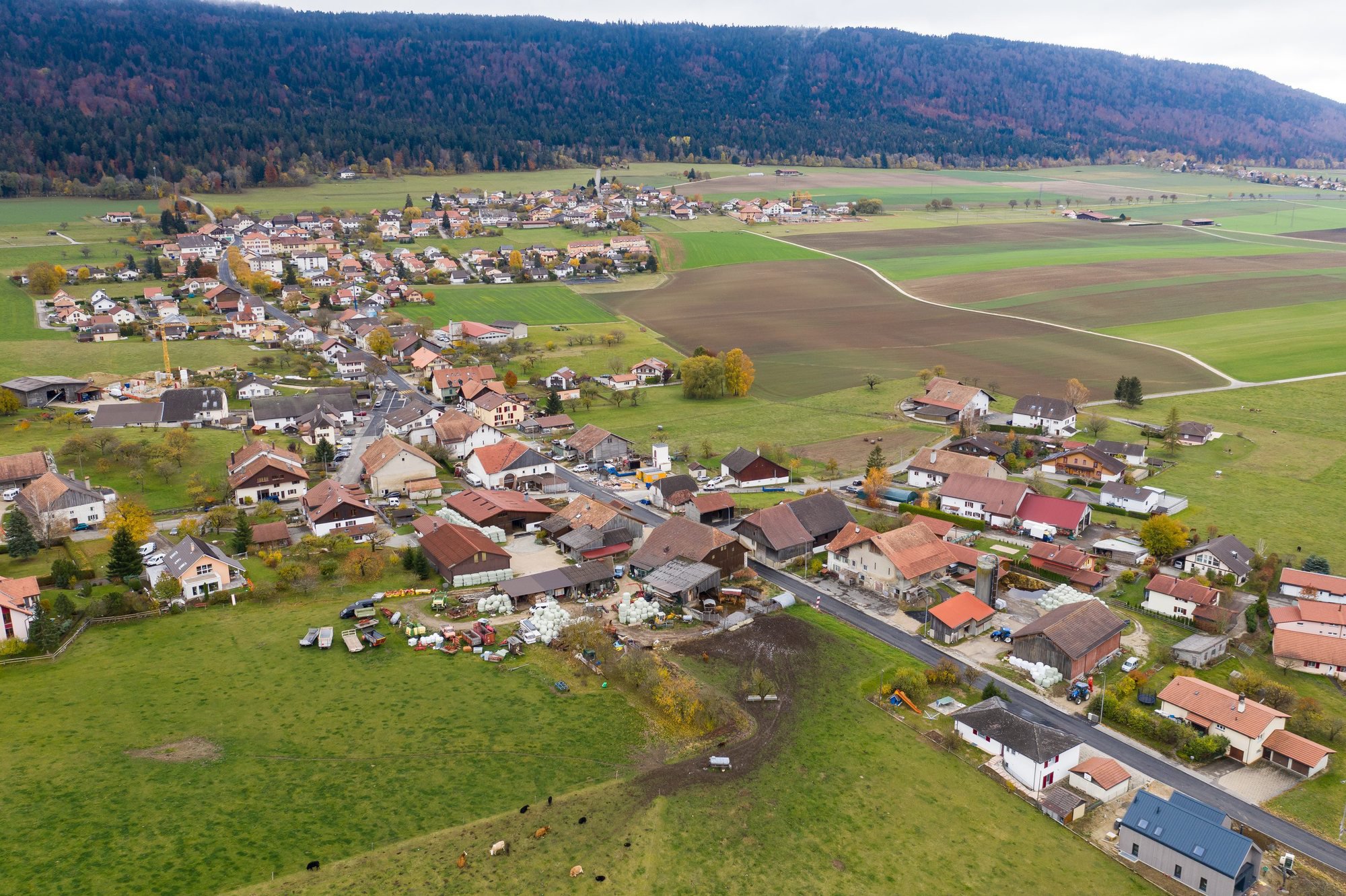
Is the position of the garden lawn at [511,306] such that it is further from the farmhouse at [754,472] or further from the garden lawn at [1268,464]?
the garden lawn at [1268,464]

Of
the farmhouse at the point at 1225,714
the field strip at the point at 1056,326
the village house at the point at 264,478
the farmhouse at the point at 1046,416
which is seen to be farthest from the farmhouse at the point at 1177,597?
the village house at the point at 264,478

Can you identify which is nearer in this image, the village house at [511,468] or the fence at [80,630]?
the fence at [80,630]

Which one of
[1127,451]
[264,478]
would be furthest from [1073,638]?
[264,478]

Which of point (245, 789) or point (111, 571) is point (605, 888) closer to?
point (245, 789)

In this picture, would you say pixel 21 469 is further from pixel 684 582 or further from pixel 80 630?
pixel 684 582

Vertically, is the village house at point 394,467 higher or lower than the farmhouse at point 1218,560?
lower

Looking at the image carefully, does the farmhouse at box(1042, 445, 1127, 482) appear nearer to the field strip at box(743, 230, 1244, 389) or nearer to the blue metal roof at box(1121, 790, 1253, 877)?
the field strip at box(743, 230, 1244, 389)
